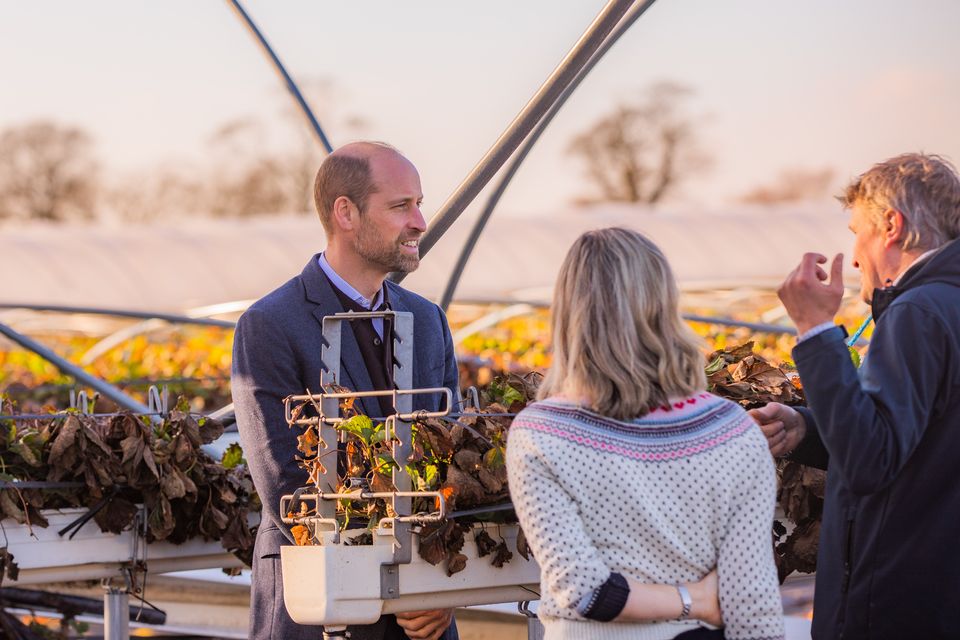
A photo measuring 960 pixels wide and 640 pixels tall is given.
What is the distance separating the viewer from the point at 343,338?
367 centimetres

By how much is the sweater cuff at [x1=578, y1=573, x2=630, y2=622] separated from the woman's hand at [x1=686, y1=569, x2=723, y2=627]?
13 centimetres

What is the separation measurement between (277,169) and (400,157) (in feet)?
126

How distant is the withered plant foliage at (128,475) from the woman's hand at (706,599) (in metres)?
2.29

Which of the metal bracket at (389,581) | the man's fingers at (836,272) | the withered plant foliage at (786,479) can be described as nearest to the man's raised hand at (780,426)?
the withered plant foliage at (786,479)

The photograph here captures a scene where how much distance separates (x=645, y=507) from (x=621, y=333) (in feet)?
0.97

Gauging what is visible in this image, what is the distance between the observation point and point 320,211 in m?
3.92

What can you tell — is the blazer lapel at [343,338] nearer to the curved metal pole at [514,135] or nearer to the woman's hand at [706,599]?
the curved metal pole at [514,135]

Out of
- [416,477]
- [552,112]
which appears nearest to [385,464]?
[416,477]

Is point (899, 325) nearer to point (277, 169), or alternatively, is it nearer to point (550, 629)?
point (550, 629)

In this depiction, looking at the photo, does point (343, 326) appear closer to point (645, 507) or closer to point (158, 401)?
point (158, 401)

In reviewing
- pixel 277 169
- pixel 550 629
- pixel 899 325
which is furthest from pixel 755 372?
pixel 277 169

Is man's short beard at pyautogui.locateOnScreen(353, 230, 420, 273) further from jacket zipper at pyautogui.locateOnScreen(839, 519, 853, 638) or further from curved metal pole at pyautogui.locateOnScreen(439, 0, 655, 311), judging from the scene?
jacket zipper at pyautogui.locateOnScreen(839, 519, 853, 638)

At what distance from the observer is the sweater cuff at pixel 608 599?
2.40 meters

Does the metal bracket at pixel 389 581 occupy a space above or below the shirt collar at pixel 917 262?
below
